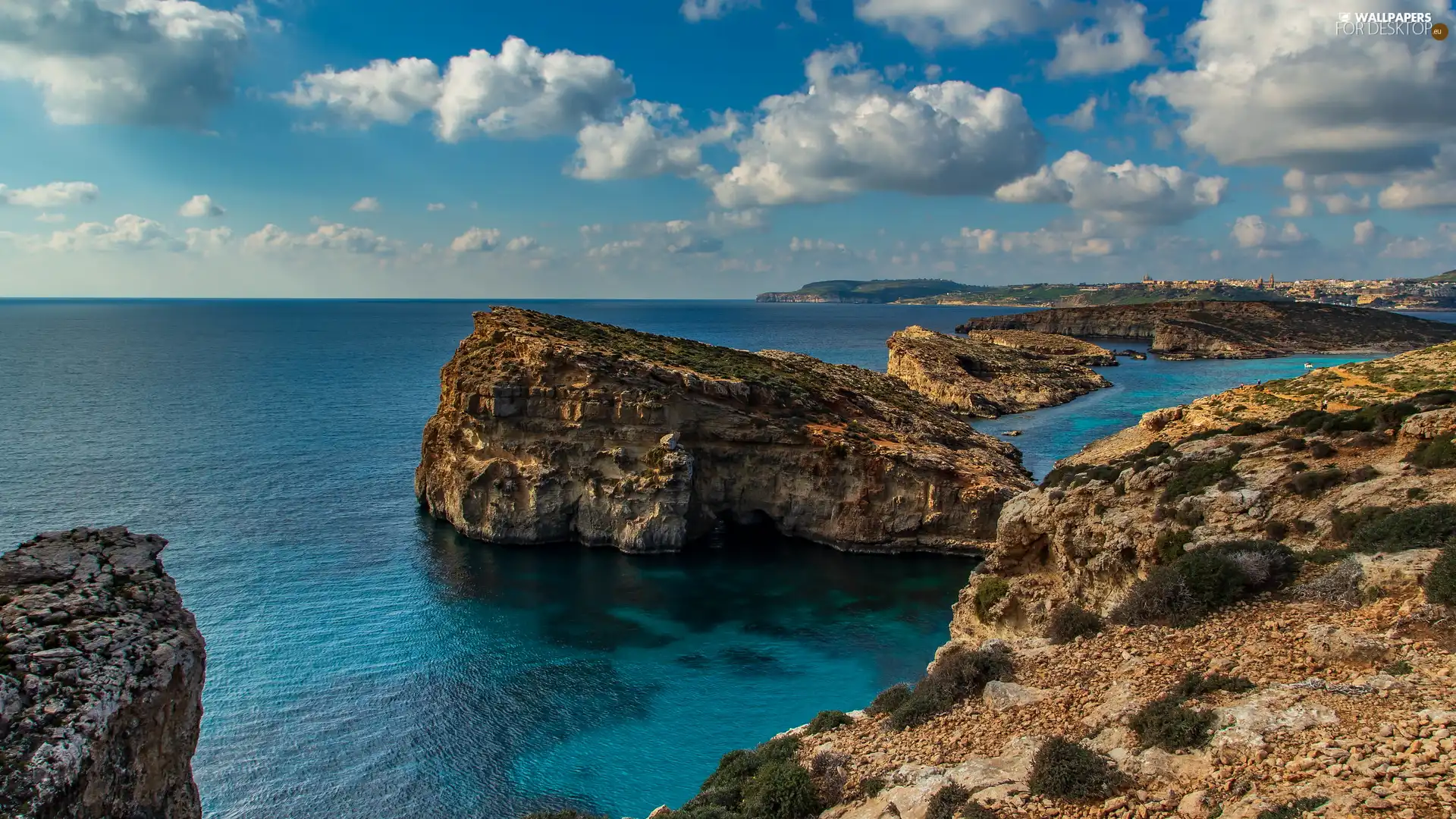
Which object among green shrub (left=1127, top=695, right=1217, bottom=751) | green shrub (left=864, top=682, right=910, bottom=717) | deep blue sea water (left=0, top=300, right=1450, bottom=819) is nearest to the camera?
green shrub (left=1127, top=695, right=1217, bottom=751)

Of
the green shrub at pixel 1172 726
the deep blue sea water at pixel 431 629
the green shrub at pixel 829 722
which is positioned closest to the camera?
the green shrub at pixel 1172 726

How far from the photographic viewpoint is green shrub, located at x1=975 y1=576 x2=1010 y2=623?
2195 cm

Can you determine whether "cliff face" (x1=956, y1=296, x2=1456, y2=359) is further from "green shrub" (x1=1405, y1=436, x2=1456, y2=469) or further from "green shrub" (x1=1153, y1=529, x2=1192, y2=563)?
"green shrub" (x1=1153, y1=529, x2=1192, y2=563)

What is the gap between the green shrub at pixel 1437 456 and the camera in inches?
651

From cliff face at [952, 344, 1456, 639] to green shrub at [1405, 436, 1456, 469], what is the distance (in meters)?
0.12

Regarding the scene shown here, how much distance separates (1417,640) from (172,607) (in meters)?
20.1

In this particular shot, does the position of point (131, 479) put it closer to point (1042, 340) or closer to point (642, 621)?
point (642, 621)

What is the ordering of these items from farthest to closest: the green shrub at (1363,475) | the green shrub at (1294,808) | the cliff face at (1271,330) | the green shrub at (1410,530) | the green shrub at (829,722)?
the cliff face at (1271,330), the green shrub at (1363,475), the green shrub at (829,722), the green shrub at (1410,530), the green shrub at (1294,808)

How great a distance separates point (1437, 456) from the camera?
16.6 m

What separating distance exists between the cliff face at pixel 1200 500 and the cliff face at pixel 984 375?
63.4m

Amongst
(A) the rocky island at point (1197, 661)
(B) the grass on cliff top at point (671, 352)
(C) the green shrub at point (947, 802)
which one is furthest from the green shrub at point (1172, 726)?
(B) the grass on cliff top at point (671, 352)

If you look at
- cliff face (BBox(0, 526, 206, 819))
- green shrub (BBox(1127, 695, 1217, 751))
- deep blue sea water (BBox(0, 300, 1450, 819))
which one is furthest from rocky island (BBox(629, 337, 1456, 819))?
deep blue sea water (BBox(0, 300, 1450, 819))

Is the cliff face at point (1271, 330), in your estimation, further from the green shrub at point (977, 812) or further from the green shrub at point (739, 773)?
the green shrub at point (977, 812)

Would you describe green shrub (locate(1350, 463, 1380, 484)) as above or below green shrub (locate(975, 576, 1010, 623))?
above
